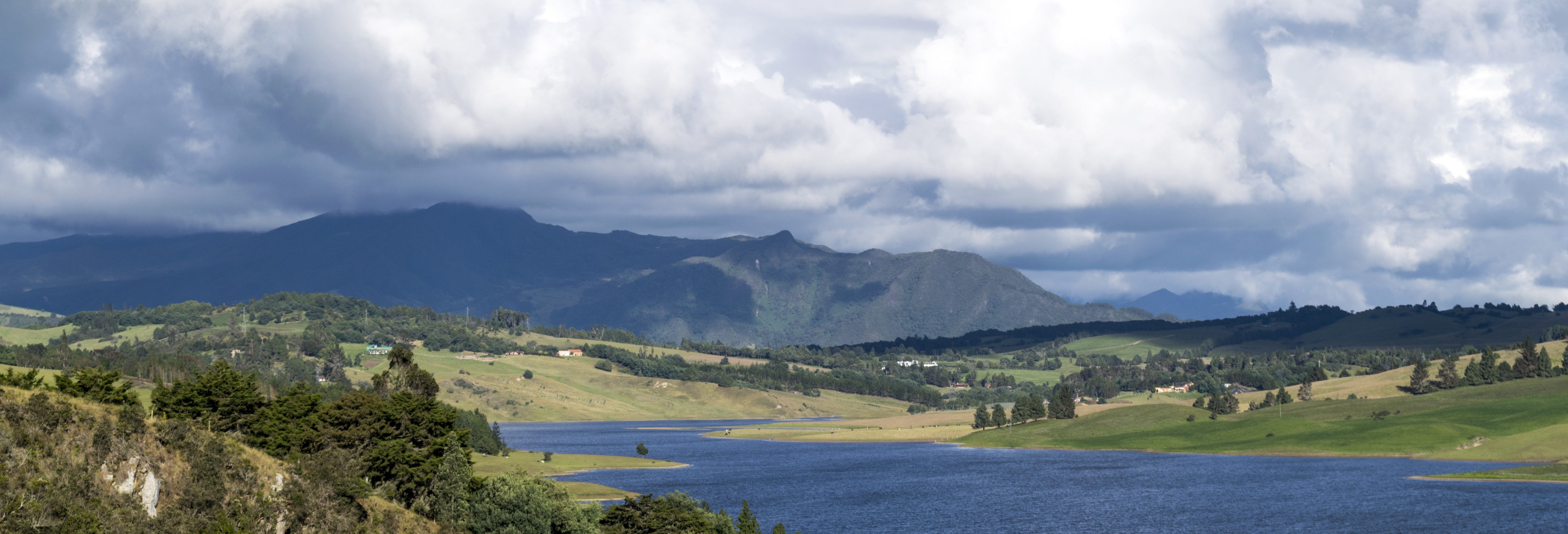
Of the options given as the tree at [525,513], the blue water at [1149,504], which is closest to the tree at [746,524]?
the tree at [525,513]

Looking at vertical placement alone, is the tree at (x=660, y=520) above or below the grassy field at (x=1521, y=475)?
above

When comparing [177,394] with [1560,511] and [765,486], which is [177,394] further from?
[1560,511]

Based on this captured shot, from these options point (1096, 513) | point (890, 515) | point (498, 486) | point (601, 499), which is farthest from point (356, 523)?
point (1096, 513)

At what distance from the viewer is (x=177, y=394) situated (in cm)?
10562

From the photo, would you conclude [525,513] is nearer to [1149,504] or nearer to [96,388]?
[96,388]

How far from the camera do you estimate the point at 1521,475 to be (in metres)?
183

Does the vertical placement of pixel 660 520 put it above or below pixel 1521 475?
above

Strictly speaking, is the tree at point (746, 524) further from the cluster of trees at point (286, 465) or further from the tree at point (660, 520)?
the tree at point (660, 520)

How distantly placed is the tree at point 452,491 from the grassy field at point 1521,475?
155787 mm

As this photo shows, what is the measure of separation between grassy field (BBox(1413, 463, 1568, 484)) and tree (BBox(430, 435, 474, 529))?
511ft

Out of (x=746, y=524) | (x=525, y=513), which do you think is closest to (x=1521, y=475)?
(x=746, y=524)

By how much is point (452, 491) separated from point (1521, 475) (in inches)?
6575

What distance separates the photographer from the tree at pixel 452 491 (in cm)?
9694

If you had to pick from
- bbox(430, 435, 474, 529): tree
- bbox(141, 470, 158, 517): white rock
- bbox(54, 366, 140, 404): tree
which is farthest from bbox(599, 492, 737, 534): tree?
bbox(54, 366, 140, 404): tree
